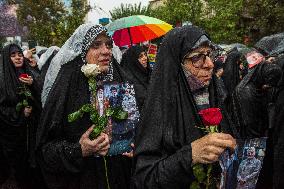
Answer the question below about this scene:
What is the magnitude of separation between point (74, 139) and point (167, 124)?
1.32m

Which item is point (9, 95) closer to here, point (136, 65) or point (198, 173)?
point (136, 65)

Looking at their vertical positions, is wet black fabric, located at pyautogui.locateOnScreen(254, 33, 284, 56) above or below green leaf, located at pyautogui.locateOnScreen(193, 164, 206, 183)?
above

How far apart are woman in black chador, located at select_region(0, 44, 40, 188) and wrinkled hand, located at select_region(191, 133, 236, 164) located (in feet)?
14.7

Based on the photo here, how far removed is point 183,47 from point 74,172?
1451 mm

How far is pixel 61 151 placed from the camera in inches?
129

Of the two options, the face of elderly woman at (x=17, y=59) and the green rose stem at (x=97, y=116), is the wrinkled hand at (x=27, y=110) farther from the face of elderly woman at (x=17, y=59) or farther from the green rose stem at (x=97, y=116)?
the green rose stem at (x=97, y=116)

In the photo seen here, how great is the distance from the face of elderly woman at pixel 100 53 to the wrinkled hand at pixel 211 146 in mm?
1701

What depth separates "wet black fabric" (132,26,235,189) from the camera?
2209 mm

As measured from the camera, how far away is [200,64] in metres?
2.49

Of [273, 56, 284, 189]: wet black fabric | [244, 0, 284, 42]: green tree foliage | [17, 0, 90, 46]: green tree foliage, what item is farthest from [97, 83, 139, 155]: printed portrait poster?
[244, 0, 284, 42]: green tree foliage

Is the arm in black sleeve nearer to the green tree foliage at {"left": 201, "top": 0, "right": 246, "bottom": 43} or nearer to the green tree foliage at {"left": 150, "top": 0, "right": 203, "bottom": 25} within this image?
the green tree foliage at {"left": 150, "top": 0, "right": 203, "bottom": 25}

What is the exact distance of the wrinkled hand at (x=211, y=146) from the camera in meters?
1.98

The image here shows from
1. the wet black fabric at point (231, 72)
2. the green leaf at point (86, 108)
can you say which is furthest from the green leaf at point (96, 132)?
the wet black fabric at point (231, 72)

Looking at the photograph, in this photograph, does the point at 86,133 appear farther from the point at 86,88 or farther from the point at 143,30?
the point at 143,30
